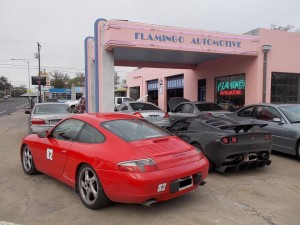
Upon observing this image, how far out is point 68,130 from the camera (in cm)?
513

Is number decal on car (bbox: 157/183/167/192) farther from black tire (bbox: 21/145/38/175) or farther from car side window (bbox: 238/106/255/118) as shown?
car side window (bbox: 238/106/255/118)

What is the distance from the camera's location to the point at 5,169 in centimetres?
660

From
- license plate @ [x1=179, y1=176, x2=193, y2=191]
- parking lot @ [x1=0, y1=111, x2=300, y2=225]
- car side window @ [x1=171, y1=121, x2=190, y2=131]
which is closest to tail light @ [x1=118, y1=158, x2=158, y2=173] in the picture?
license plate @ [x1=179, y1=176, x2=193, y2=191]

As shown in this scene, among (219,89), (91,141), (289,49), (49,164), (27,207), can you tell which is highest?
(289,49)

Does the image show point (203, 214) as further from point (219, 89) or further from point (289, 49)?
point (219, 89)

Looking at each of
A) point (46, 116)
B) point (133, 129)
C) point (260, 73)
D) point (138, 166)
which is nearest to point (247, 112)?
point (260, 73)

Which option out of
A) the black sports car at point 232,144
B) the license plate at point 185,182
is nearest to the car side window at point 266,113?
the black sports car at point 232,144

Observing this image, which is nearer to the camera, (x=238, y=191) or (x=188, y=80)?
(x=238, y=191)

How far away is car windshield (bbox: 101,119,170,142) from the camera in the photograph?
4457 millimetres

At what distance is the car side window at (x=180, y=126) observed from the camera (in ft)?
24.1

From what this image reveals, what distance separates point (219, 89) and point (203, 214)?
44.6 feet

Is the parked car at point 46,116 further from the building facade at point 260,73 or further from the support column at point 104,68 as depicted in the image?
the building facade at point 260,73

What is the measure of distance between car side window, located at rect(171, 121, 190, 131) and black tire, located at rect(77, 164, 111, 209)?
3.48 metres

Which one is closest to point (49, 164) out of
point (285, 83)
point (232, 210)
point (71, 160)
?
point (71, 160)
